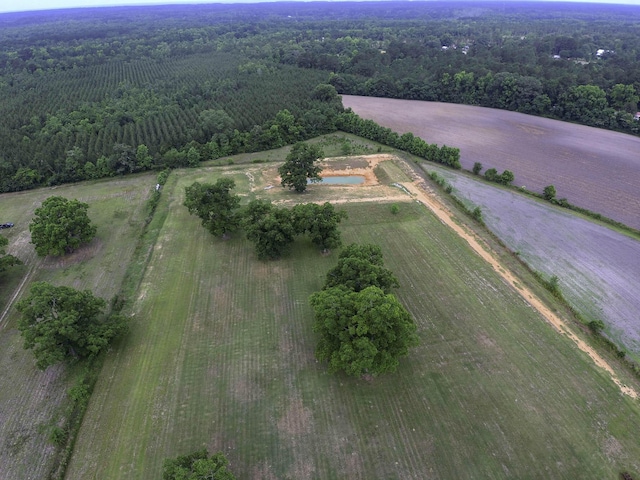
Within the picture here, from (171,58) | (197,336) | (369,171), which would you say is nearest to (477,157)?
(369,171)

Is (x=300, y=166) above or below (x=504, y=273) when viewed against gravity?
above

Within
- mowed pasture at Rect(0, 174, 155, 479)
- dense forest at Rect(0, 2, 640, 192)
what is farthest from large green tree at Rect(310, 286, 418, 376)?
dense forest at Rect(0, 2, 640, 192)

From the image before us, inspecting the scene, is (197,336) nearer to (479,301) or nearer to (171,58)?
(479,301)

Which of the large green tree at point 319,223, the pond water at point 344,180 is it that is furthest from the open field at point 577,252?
the large green tree at point 319,223

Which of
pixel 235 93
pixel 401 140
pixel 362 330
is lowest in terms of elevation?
pixel 401 140

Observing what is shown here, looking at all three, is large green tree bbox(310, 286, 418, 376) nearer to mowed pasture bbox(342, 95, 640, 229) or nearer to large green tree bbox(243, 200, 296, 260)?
large green tree bbox(243, 200, 296, 260)

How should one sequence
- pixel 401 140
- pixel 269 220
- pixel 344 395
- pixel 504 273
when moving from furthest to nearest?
pixel 401 140 < pixel 269 220 < pixel 504 273 < pixel 344 395

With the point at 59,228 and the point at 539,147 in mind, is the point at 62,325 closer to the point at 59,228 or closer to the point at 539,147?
the point at 59,228

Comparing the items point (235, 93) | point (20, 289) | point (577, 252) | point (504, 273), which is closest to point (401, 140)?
point (577, 252)
